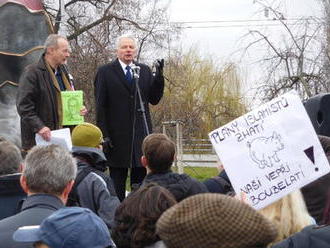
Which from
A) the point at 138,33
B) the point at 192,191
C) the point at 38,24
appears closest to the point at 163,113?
the point at 138,33

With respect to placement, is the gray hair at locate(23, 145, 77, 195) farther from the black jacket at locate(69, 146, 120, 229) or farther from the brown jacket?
the brown jacket

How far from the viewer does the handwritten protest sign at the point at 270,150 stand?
3559mm

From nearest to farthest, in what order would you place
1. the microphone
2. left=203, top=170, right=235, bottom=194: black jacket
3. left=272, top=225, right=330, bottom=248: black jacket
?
left=272, top=225, right=330, bottom=248: black jacket < left=203, top=170, right=235, bottom=194: black jacket < the microphone

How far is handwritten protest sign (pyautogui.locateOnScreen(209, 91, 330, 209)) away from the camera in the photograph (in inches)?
140

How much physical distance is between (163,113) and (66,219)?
89.7 ft

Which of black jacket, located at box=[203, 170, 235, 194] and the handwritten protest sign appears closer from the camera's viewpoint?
the handwritten protest sign

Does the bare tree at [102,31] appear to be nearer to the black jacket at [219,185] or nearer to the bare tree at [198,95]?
the bare tree at [198,95]

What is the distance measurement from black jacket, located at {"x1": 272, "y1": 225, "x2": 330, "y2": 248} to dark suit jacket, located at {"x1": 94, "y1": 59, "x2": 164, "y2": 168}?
3.99m

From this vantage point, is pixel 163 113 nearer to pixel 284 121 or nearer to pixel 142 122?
pixel 142 122

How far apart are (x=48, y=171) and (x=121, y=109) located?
11.2 ft

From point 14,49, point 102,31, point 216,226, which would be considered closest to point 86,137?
point 14,49

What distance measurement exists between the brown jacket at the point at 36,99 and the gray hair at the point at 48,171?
8.88 ft

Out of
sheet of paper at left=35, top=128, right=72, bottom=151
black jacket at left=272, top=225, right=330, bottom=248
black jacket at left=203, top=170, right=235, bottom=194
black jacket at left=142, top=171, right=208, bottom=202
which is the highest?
sheet of paper at left=35, top=128, right=72, bottom=151

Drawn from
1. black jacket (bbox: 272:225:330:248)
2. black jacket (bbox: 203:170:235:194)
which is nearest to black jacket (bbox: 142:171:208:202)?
black jacket (bbox: 203:170:235:194)
